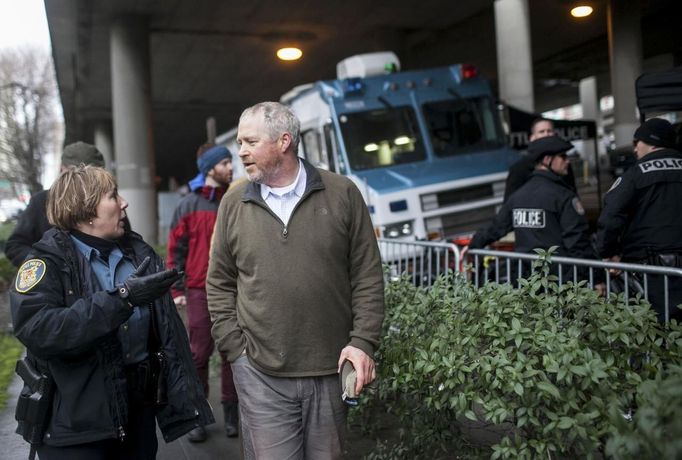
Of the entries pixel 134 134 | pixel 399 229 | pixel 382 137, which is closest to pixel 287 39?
pixel 134 134

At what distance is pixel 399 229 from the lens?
30.7ft

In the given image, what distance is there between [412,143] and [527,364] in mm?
7443

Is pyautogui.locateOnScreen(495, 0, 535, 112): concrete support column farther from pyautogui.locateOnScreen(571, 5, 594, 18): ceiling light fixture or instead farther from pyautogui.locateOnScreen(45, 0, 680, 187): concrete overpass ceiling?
pyautogui.locateOnScreen(571, 5, 594, 18): ceiling light fixture

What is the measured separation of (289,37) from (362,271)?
52.5 feet

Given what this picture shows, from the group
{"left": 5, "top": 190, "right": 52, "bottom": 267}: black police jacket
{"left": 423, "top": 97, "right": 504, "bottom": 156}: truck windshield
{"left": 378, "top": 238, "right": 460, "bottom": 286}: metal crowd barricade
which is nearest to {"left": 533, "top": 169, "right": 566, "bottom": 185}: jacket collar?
{"left": 378, "top": 238, "right": 460, "bottom": 286}: metal crowd barricade

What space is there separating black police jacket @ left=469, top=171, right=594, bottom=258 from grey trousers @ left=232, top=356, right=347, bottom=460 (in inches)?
104

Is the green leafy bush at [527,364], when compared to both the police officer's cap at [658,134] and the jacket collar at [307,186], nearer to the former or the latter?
the jacket collar at [307,186]

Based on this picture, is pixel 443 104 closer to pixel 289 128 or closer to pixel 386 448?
pixel 386 448

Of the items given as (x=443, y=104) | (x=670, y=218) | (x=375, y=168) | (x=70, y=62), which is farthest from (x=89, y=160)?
(x=70, y=62)

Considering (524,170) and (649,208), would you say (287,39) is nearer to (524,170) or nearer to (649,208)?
(524,170)

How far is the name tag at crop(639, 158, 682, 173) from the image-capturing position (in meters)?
4.95

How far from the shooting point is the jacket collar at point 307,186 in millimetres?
3098

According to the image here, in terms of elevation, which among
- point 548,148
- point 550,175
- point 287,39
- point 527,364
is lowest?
point 527,364

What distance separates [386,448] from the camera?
175 inches
